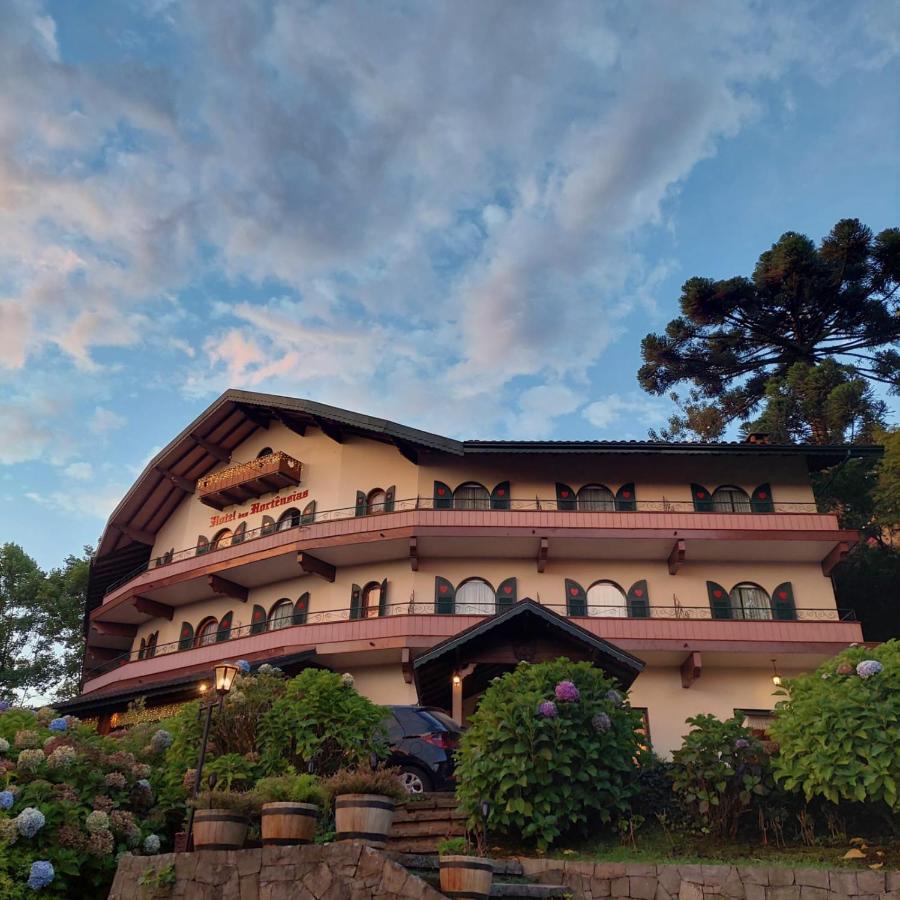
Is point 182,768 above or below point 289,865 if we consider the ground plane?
above

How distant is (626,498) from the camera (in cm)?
2711

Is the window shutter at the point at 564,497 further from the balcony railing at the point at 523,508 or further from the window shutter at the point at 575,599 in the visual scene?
the window shutter at the point at 575,599

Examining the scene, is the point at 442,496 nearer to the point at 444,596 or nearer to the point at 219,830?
the point at 444,596

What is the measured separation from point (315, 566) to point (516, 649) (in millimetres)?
10668

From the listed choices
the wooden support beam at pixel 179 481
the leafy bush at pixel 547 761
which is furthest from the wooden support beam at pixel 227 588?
the leafy bush at pixel 547 761

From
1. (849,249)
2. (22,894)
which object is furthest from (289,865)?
(849,249)

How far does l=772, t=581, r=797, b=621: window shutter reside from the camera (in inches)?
978

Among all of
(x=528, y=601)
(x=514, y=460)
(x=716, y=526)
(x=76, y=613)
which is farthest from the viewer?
(x=76, y=613)

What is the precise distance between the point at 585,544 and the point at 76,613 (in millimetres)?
25821

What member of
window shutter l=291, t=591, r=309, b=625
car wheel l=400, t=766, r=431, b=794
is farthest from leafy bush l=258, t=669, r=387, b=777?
window shutter l=291, t=591, r=309, b=625

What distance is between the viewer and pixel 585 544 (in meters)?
25.5

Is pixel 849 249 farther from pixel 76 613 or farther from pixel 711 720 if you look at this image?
pixel 76 613

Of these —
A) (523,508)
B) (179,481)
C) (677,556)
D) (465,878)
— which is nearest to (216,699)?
(465,878)

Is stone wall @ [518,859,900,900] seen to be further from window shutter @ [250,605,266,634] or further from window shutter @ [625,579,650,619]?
window shutter @ [250,605,266,634]
